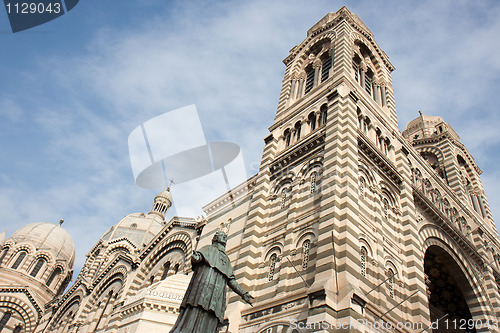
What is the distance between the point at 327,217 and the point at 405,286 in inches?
162

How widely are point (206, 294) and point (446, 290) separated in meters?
15.9

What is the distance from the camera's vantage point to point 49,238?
51.3 meters

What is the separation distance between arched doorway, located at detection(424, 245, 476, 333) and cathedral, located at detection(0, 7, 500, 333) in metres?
0.05

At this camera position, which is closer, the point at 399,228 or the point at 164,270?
the point at 399,228

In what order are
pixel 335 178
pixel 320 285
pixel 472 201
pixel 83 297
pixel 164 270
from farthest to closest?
1. pixel 83 297
2. pixel 472 201
3. pixel 164 270
4. pixel 335 178
5. pixel 320 285

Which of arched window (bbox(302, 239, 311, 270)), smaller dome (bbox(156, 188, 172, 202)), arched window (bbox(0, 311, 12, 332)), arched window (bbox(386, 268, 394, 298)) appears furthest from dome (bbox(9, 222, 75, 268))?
arched window (bbox(386, 268, 394, 298))

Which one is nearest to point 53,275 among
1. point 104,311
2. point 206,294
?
point 104,311

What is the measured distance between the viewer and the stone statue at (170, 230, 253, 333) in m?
6.98

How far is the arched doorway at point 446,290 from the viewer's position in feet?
59.1

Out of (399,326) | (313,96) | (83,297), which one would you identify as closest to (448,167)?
(313,96)

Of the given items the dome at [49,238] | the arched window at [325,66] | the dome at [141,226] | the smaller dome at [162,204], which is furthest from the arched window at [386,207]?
the dome at [49,238]

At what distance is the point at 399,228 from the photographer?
15.6 metres

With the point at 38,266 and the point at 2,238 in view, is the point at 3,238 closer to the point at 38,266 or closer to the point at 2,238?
the point at 2,238

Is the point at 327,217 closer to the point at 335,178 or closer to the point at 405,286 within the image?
the point at 335,178
